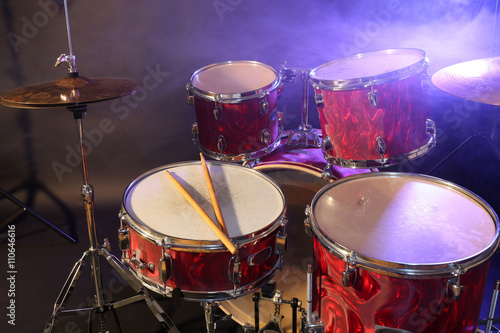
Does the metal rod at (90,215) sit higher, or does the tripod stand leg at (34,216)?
the metal rod at (90,215)

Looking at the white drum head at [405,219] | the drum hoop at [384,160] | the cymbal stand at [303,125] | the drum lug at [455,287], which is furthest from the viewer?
the cymbal stand at [303,125]

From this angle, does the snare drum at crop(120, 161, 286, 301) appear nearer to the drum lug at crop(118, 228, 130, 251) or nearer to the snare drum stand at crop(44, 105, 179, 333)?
the drum lug at crop(118, 228, 130, 251)

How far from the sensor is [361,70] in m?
2.10

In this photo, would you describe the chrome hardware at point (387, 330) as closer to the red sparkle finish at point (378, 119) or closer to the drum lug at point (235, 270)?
the drum lug at point (235, 270)

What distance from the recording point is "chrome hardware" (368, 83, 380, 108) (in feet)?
6.03

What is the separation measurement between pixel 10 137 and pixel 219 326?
1974 mm

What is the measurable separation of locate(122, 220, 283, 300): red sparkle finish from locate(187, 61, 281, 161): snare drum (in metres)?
0.65

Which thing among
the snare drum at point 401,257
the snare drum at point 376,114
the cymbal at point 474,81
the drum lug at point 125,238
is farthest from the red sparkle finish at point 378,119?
the drum lug at point 125,238

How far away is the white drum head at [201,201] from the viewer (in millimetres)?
1620

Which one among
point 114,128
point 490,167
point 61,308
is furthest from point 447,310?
point 114,128

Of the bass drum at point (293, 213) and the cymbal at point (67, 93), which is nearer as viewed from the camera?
the cymbal at point (67, 93)

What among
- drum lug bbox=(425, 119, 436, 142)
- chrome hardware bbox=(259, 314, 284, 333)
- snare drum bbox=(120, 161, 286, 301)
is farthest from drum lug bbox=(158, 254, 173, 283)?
drum lug bbox=(425, 119, 436, 142)

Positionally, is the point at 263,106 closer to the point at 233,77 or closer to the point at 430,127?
the point at 233,77

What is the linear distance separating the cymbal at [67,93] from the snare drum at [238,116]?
14.5 inches
